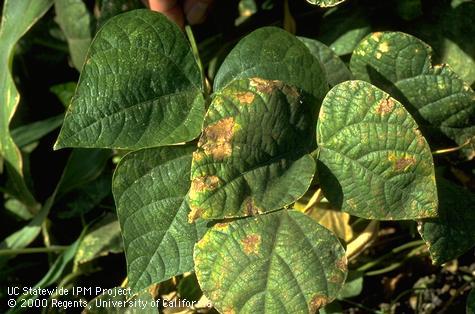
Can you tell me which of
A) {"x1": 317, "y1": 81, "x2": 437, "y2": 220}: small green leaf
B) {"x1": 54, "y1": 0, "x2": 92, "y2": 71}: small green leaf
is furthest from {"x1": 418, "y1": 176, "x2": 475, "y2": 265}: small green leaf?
{"x1": 54, "y1": 0, "x2": 92, "y2": 71}: small green leaf

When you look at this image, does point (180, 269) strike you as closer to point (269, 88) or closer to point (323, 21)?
point (269, 88)

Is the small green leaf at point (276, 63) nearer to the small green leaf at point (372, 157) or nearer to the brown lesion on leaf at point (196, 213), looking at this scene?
the small green leaf at point (372, 157)

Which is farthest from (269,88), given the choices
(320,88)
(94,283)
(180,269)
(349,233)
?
(94,283)

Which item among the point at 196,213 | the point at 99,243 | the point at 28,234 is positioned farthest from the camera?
the point at 28,234

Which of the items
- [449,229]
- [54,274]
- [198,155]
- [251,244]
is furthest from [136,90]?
[54,274]

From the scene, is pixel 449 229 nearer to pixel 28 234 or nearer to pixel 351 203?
pixel 351 203

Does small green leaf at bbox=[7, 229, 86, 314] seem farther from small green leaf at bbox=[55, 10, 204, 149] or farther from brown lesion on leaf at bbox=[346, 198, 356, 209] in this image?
brown lesion on leaf at bbox=[346, 198, 356, 209]

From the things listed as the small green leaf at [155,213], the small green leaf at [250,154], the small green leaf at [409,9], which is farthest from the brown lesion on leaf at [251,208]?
the small green leaf at [409,9]
